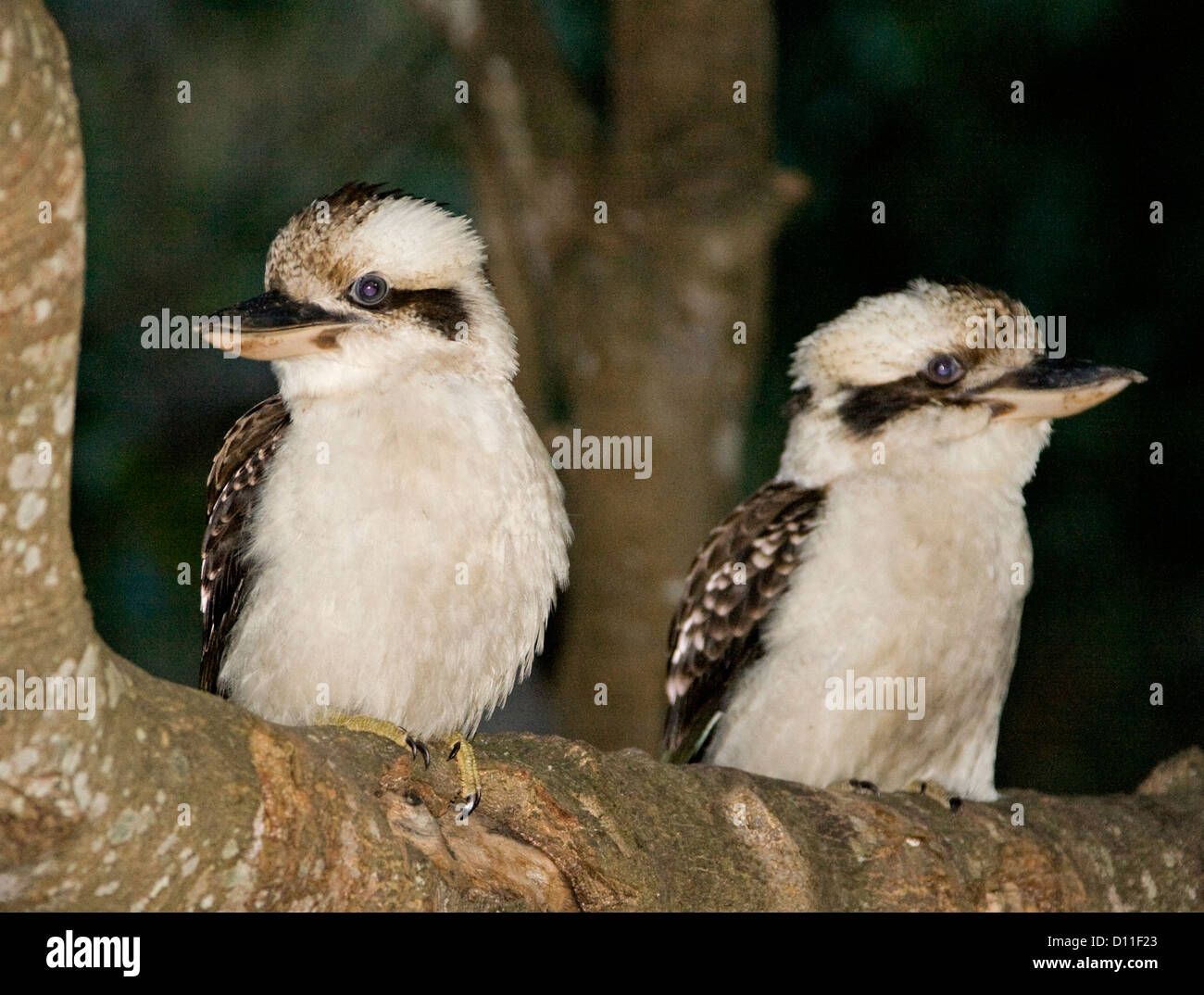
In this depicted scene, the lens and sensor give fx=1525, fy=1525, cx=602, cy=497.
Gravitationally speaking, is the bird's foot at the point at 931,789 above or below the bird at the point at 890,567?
below

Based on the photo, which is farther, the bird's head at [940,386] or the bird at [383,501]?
the bird's head at [940,386]

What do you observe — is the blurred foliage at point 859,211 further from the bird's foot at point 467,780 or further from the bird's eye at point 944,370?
the bird's foot at point 467,780

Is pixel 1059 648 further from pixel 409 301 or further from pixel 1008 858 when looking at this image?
pixel 409 301

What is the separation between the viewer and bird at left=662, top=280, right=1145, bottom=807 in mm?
3299

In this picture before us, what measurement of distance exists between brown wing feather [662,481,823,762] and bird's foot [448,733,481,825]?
1.20m

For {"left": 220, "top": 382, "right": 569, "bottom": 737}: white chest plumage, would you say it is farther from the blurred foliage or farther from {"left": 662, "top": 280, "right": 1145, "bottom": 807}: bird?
the blurred foliage

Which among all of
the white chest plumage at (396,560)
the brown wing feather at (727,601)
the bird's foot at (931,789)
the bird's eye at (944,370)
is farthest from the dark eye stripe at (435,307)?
the bird's foot at (931,789)

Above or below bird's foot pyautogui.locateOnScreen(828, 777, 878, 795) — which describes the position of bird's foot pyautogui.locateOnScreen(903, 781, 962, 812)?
below

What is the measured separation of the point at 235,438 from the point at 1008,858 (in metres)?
1.71

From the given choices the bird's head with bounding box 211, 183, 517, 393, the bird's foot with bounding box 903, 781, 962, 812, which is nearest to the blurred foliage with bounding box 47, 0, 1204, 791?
the bird's foot with bounding box 903, 781, 962, 812

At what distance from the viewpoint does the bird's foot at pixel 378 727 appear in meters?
2.38

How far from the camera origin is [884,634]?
3.27 m

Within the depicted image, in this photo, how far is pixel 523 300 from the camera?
16.0ft

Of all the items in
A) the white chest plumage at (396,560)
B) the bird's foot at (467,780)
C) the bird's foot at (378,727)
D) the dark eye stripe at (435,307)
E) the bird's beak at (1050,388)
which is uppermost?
the dark eye stripe at (435,307)
